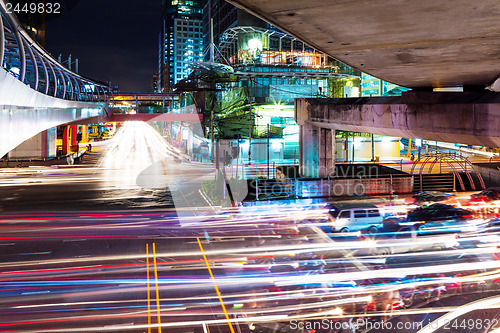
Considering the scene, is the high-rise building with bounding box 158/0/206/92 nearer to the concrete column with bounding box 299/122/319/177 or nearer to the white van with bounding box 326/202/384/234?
the concrete column with bounding box 299/122/319/177

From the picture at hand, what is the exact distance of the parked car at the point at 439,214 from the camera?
15562 mm

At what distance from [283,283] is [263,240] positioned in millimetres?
4071

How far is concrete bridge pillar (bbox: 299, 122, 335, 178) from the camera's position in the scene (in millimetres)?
23312

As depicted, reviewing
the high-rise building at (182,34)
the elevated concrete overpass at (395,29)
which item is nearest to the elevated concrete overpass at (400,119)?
the elevated concrete overpass at (395,29)

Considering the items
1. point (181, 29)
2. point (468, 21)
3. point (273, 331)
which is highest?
point (181, 29)

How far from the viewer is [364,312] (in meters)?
8.20

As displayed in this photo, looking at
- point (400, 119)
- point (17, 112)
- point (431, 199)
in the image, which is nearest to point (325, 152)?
point (431, 199)

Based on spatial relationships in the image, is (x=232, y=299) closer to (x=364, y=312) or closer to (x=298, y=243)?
(x=364, y=312)

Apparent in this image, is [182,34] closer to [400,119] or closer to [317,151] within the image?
[317,151]

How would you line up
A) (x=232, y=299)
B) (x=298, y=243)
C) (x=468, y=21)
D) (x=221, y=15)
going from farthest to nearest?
(x=221, y=15) → (x=298, y=243) → (x=232, y=299) → (x=468, y=21)

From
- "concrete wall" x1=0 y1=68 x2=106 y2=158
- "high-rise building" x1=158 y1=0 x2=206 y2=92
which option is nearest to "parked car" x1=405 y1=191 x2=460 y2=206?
"concrete wall" x1=0 y1=68 x2=106 y2=158

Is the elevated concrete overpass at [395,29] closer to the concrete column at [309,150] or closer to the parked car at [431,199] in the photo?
the parked car at [431,199]

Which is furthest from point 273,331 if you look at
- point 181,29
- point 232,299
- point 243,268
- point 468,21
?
point 181,29

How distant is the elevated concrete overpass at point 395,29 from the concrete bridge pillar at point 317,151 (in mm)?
15389
